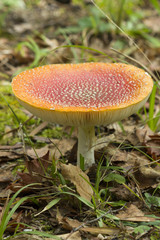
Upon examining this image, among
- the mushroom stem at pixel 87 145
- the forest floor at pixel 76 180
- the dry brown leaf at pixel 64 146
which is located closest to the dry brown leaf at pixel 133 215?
the forest floor at pixel 76 180

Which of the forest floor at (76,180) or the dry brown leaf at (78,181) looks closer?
the forest floor at (76,180)

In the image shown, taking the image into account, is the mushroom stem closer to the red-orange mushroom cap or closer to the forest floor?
the forest floor

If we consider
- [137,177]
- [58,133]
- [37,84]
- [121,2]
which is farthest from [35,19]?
[137,177]

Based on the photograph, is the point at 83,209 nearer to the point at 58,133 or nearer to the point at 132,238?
the point at 132,238

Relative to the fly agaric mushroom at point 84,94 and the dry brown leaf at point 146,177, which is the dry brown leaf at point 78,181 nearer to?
the fly agaric mushroom at point 84,94

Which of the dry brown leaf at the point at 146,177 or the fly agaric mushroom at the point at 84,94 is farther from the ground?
the fly agaric mushroom at the point at 84,94

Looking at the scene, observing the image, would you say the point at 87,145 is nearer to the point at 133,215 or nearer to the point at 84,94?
the point at 84,94

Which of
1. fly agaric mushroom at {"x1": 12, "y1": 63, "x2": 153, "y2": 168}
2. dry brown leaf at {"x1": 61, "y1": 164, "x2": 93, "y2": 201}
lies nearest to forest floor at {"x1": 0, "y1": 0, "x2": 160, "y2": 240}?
dry brown leaf at {"x1": 61, "y1": 164, "x2": 93, "y2": 201}

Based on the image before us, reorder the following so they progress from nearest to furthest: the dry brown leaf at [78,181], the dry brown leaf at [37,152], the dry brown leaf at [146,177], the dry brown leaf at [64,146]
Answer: the dry brown leaf at [78,181] < the dry brown leaf at [146,177] < the dry brown leaf at [37,152] < the dry brown leaf at [64,146]
